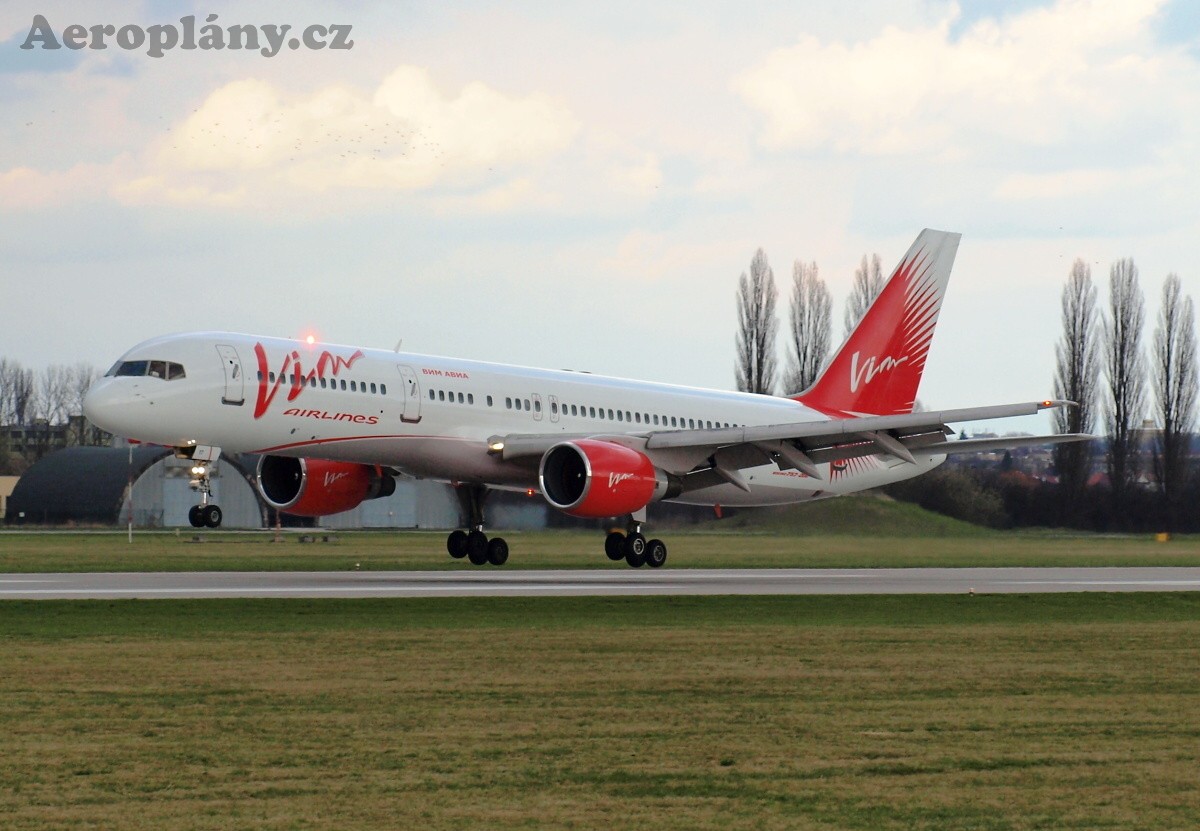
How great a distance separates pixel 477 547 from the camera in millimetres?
39969

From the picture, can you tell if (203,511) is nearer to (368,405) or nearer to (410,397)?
(368,405)

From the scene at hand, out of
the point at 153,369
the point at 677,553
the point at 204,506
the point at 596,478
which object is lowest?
the point at 677,553

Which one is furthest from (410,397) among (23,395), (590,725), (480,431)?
(23,395)

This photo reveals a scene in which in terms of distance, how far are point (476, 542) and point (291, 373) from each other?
25.4ft

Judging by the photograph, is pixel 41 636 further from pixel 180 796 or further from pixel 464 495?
pixel 464 495

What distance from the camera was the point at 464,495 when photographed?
41531mm

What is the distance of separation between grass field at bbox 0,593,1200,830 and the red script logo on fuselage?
38.2 ft

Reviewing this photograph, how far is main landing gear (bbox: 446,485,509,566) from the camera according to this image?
1565 inches

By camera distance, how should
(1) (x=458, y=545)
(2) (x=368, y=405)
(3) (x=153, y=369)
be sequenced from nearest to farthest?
1. (3) (x=153, y=369)
2. (2) (x=368, y=405)
3. (1) (x=458, y=545)

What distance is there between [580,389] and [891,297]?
11150 mm

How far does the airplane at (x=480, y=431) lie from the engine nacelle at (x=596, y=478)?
38mm

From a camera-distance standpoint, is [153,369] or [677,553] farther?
[677,553]

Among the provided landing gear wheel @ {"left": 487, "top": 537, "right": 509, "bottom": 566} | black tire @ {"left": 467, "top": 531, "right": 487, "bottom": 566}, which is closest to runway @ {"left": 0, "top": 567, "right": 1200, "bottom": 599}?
landing gear wheel @ {"left": 487, "top": 537, "right": 509, "bottom": 566}

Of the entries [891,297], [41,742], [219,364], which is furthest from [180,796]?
[891,297]
